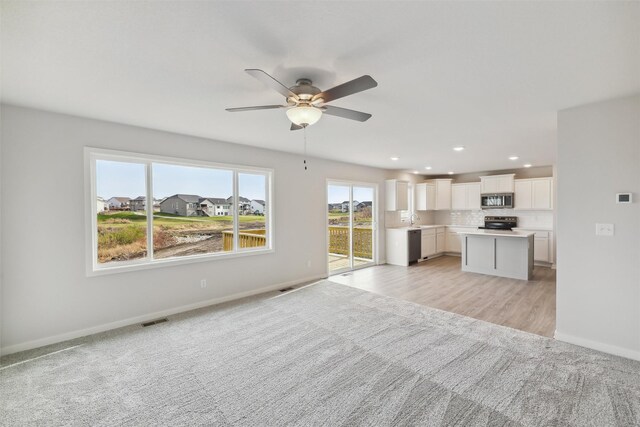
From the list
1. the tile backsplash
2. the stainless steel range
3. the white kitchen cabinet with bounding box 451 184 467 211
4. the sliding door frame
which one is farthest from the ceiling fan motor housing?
the tile backsplash

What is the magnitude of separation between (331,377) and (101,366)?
6.87ft

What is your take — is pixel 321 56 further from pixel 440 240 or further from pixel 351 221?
pixel 440 240

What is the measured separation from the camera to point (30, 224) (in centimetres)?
290

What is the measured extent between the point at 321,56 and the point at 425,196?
700 cm

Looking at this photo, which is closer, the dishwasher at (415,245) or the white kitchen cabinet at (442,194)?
the dishwasher at (415,245)

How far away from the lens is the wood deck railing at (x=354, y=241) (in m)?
6.45

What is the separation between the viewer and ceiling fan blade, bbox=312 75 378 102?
1.75 meters

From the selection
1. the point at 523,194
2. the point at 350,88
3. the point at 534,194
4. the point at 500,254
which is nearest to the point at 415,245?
the point at 500,254

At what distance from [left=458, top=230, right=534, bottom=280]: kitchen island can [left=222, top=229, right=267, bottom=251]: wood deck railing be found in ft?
14.4

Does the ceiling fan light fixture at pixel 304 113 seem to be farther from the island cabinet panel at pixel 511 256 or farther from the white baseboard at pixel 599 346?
the island cabinet panel at pixel 511 256

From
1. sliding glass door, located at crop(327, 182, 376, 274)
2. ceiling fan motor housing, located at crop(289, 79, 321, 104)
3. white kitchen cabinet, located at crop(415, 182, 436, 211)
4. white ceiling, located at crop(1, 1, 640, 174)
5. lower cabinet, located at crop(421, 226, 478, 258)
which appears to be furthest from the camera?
white kitchen cabinet, located at crop(415, 182, 436, 211)

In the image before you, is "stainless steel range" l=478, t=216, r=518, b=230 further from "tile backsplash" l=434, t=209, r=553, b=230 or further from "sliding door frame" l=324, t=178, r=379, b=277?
"sliding door frame" l=324, t=178, r=379, b=277

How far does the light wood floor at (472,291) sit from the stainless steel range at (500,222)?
1204mm

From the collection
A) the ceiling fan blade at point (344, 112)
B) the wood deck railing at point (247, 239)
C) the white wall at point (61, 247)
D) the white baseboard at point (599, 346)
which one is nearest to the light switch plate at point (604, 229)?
the white baseboard at point (599, 346)
